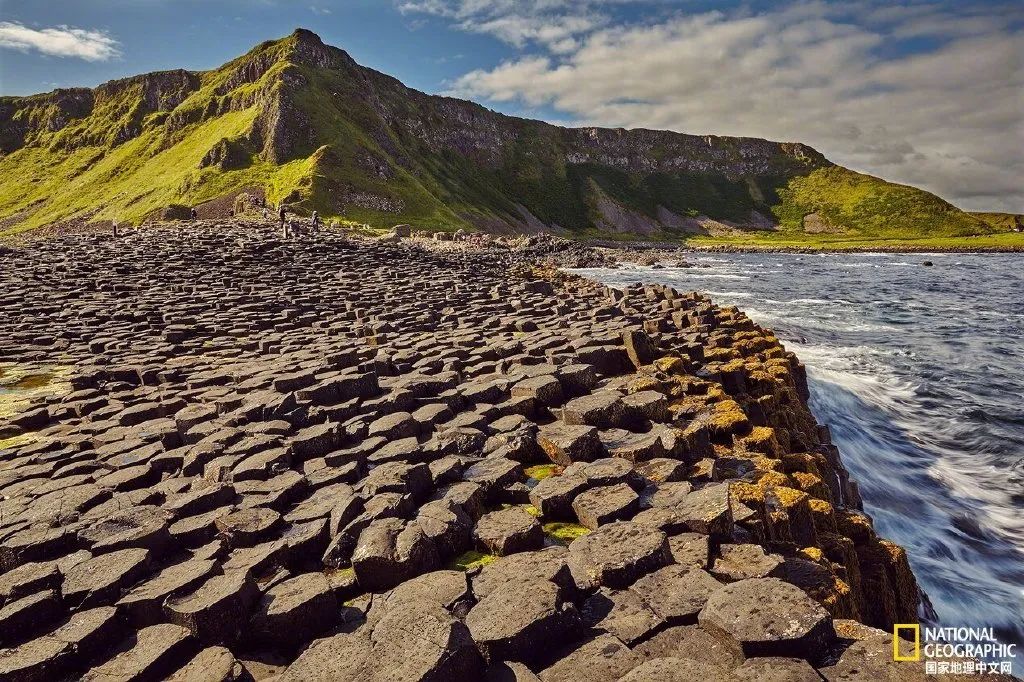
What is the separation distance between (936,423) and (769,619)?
15.0 m

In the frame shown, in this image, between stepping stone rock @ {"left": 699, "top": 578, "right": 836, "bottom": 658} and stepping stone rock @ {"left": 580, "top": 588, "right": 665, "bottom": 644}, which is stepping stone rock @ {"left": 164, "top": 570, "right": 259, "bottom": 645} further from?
stepping stone rock @ {"left": 699, "top": 578, "right": 836, "bottom": 658}

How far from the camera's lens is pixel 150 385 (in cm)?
1141

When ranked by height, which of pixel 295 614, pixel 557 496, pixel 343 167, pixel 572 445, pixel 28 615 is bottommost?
pixel 28 615

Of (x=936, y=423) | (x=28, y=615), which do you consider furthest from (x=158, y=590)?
(x=936, y=423)

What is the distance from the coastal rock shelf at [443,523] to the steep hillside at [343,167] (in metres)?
65.4

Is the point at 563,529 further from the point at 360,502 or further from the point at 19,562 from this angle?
the point at 19,562

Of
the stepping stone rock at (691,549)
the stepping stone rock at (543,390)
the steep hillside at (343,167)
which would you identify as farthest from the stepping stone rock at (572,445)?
the steep hillside at (343,167)

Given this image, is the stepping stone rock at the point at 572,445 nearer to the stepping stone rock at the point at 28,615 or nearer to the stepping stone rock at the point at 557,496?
the stepping stone rock at the point at 557,496

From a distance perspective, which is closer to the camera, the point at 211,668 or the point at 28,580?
the point at 211,668

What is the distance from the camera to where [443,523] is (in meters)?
4.91

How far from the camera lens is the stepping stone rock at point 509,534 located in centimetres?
474

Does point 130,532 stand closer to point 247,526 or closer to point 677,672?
point 247,526

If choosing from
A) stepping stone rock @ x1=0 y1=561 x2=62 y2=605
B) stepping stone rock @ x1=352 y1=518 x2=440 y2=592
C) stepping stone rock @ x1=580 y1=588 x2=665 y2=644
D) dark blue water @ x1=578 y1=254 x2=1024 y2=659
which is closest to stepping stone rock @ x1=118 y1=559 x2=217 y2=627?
stepping stone rock @ x1=0 y1=561 x2=62 y2=605

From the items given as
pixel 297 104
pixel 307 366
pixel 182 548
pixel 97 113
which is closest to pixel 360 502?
pixel 182 548
